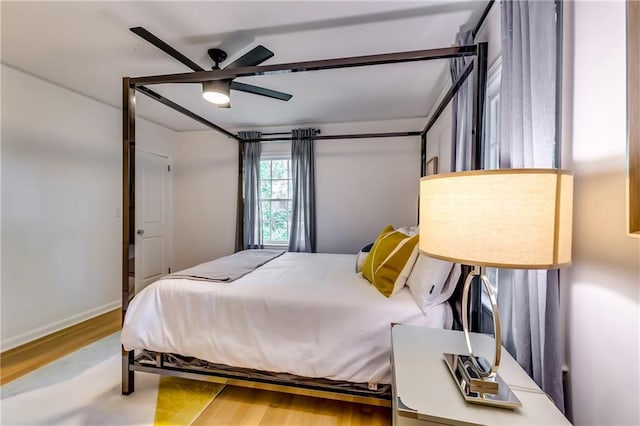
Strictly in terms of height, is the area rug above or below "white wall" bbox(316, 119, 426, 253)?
below

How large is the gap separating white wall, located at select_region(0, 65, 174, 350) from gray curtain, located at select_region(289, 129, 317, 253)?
218 centimetres

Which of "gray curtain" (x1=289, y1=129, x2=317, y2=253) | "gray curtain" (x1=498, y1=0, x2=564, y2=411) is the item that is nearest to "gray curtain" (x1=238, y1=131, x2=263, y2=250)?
"gray curtain" (x1=289, y1=129, x2=317, y2=253)

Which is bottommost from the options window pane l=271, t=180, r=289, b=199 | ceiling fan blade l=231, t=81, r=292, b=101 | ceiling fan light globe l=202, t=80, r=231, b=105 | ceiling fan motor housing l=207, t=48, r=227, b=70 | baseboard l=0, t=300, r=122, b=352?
baseboard l=0, t=300, r=122, b=352

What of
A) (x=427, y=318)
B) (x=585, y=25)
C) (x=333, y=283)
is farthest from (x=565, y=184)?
(x=333, y=283)

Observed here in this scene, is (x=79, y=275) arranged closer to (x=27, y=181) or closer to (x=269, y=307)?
(x=27, y=181)

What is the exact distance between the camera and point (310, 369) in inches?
60.4

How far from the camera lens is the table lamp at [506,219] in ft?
2.23

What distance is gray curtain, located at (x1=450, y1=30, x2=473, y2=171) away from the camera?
1.69m

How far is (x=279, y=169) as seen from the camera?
406 centimetres

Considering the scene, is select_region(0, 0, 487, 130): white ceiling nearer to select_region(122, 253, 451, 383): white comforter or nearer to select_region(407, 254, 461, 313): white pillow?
select_region(407, 254, 461, 313): white pillow

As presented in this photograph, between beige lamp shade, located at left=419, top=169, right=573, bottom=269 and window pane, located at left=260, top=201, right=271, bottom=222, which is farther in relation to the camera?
window pane, located at left=260, top=201, right=271, bottom=222

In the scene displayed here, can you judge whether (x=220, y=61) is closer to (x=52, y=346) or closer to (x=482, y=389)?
(x=482, y=389)

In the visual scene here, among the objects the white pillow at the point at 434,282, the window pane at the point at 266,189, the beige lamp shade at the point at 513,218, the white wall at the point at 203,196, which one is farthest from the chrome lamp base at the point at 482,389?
the white wall at the point at 203,196

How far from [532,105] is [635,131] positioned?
1.47 ft
